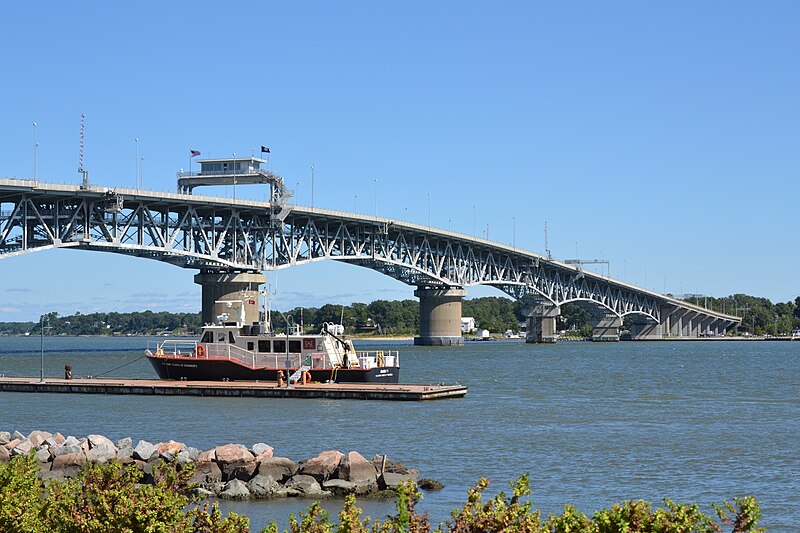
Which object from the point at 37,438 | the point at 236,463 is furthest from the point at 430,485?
the point at 37,438

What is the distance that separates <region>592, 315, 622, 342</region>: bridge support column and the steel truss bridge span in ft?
49.2

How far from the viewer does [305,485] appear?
25.6 m

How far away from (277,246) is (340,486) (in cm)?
9212

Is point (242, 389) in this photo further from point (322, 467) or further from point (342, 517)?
point (342, 517)

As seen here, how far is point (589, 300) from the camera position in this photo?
177 meters

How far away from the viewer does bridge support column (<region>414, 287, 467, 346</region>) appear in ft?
478

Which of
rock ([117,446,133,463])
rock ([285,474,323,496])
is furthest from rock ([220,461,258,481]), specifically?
rock ([117,446,133,463])

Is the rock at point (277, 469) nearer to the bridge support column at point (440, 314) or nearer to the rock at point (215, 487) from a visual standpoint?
the rock at point (215, 487)

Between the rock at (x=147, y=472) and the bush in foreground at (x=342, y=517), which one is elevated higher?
the bush in foreground at (x=342, y=517)

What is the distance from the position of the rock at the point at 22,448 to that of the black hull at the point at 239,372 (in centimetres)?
2459

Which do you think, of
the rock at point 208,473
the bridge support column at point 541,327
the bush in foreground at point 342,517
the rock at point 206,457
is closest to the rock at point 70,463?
the rock at point 206,457

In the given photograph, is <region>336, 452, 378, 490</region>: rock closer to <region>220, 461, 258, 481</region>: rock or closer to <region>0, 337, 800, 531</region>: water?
<region>0, 337, 800, 531</region>: water

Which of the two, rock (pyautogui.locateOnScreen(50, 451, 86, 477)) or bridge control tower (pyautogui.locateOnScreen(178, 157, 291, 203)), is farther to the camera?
bridge control tower (pyautogui.locateOnScreen(178, 157, 291, 203))

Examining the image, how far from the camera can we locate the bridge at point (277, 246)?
9175cm
